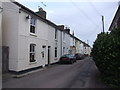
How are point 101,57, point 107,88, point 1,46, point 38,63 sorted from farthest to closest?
point 38,63, point 1,46, point 101,57, point 107,88

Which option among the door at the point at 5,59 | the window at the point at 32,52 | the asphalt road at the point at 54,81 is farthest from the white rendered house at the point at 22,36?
the asphalt road at the point at 54,81

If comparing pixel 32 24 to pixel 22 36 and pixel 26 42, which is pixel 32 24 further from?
pixel 22 36

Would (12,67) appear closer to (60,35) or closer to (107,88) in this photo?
(107,88)

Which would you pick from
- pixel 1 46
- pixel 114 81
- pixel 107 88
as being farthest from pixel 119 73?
pixel 1 46

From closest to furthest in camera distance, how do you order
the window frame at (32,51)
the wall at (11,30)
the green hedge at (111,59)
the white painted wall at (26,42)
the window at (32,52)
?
the green hedge at (111,59) → the wall at (11,30) → the white painted wall at (26,42) → the window frame at (32,51) → the window at (32,52)

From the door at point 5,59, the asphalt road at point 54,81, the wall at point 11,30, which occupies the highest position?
the wall at point 11,30

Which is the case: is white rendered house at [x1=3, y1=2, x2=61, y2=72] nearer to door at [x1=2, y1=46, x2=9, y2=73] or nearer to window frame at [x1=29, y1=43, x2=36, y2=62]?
window frame at [x1=29, y1=43, x2=36, y2=62]

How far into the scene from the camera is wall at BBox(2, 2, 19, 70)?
48.1ft

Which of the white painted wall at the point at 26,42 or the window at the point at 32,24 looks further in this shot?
the window at the point at 32,24

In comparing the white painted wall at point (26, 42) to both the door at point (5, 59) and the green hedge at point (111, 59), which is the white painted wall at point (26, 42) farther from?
the green hedge at point (111, 59)

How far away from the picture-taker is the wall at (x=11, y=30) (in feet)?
48.1

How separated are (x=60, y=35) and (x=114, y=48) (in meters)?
19.4

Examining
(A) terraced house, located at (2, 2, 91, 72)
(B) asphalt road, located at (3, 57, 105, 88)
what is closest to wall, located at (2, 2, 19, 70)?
(A) terraced house, located at (2, 2, 91, 72)

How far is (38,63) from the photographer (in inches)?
747
